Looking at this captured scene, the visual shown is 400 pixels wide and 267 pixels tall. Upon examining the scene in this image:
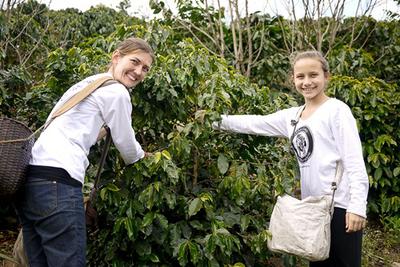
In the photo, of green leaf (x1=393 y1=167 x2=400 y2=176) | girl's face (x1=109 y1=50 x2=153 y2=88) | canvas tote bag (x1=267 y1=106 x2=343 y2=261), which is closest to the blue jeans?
girl's face (x1=109 y1=50 x2=153 y2=88)

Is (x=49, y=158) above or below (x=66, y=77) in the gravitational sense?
below

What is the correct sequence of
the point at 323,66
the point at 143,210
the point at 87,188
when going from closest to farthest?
the point at 323,66
the point at 143,210
the point at 87,188

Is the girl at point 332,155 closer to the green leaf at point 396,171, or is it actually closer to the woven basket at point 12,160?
the woven basket at point 12,160

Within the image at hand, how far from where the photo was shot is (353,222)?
2441 millimetres

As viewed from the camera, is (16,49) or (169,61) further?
(16,49)

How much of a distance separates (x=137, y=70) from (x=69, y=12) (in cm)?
836

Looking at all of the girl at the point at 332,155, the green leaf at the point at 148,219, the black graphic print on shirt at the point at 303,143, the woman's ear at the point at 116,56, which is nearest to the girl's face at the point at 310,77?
the girl at the point at 332,155

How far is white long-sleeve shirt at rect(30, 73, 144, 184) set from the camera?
222 cm

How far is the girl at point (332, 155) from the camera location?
8.11ft

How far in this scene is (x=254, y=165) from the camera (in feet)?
11.3

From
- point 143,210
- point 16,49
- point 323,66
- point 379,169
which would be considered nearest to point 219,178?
point 143,210

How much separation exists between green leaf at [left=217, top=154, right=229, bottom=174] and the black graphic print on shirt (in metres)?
0.56

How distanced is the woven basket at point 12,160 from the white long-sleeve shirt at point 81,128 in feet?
Result: 0.13

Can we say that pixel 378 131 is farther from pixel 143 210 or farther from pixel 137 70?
pixel 137 70
